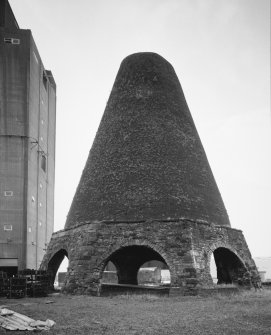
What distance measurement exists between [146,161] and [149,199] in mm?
2005

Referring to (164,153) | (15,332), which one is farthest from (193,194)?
(15,332)

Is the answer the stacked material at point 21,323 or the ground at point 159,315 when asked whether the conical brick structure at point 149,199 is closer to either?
the ground at point 159,315

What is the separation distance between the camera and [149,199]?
57.7 feet

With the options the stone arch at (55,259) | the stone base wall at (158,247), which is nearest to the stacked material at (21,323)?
the stone base wall at (158,247)

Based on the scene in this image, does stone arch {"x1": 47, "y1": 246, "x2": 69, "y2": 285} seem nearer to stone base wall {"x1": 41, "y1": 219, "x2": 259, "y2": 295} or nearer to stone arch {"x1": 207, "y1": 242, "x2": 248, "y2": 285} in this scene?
stone base wall {"x1": 41, "y1": 219, "x2": 259, "y2": 295}

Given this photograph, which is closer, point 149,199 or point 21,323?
point 21,323

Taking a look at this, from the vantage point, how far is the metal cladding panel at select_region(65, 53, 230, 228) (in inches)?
695

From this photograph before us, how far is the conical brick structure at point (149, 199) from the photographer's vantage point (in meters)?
16.1

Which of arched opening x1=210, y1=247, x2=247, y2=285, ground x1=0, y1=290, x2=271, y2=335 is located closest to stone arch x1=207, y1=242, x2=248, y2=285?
arched opening x1=210, y1=247, x2=247, y2=285

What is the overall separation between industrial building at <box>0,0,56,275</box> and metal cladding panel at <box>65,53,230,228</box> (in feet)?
43.1

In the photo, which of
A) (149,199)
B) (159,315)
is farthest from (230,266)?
(159,315)

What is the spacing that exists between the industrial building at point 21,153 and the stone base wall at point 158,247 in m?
14.6

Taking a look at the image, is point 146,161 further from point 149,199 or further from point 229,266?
point 229,266

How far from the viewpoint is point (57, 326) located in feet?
29.7
